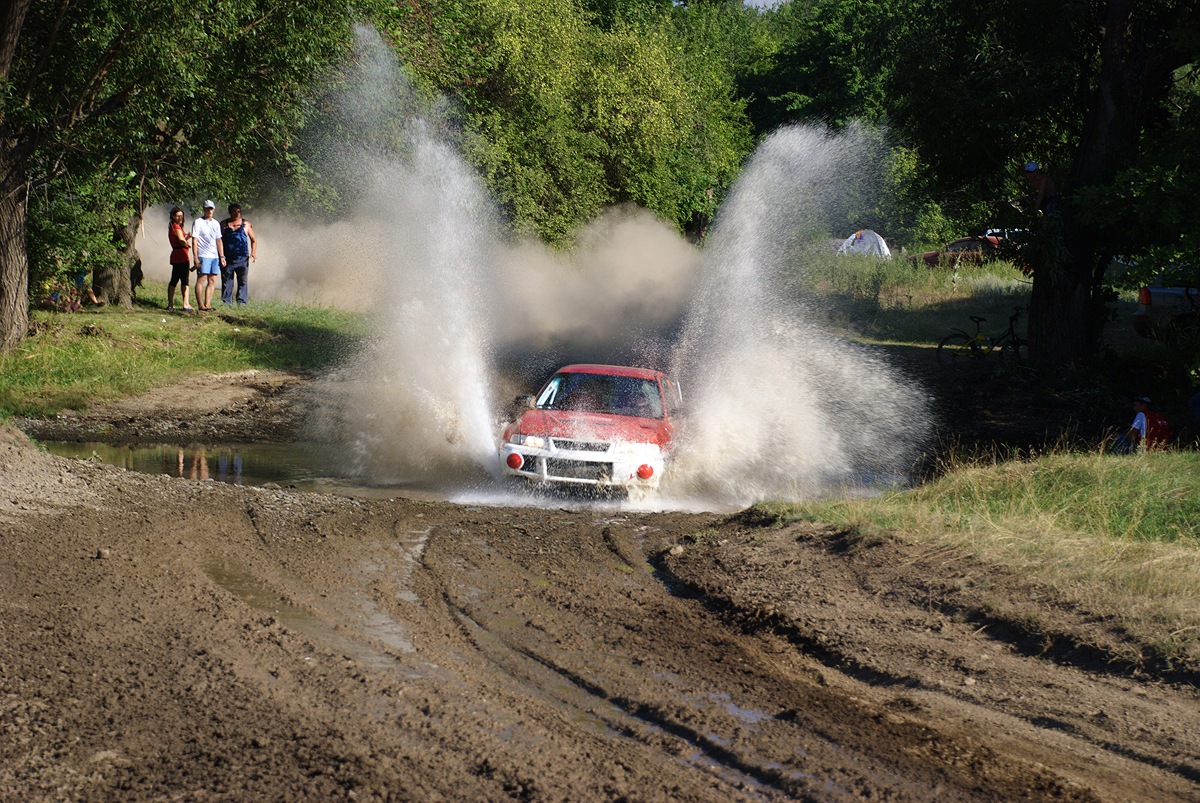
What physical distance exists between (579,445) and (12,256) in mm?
10252

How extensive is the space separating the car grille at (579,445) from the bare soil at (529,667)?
1792 mm

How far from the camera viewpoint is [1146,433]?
12.6 meters

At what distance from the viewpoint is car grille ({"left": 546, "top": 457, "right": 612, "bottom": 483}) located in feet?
39.7

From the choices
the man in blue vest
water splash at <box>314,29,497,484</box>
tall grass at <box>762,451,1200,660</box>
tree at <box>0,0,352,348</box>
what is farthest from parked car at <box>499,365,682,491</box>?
the man in blue vest

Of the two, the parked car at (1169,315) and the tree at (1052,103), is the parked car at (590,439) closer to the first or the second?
the tree at (1052,103)

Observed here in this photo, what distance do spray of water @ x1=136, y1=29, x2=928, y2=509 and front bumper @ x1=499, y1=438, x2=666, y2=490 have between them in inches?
15.2

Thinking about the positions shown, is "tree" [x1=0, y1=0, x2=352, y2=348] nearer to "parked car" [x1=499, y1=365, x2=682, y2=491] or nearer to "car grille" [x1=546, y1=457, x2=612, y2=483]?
"parked car" [x1=499, y1=365, x2=682, y2=491]

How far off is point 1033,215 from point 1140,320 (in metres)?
6.15

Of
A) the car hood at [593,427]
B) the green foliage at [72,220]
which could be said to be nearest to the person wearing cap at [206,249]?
the green foliage at [72,220]

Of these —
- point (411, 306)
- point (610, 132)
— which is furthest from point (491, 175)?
point (610, 132)

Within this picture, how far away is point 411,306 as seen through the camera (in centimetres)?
2519

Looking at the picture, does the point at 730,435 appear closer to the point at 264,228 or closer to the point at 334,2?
the point at 334,2

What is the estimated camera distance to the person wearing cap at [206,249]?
69.1ft

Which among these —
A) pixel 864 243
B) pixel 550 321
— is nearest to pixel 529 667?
pixel 550 321
